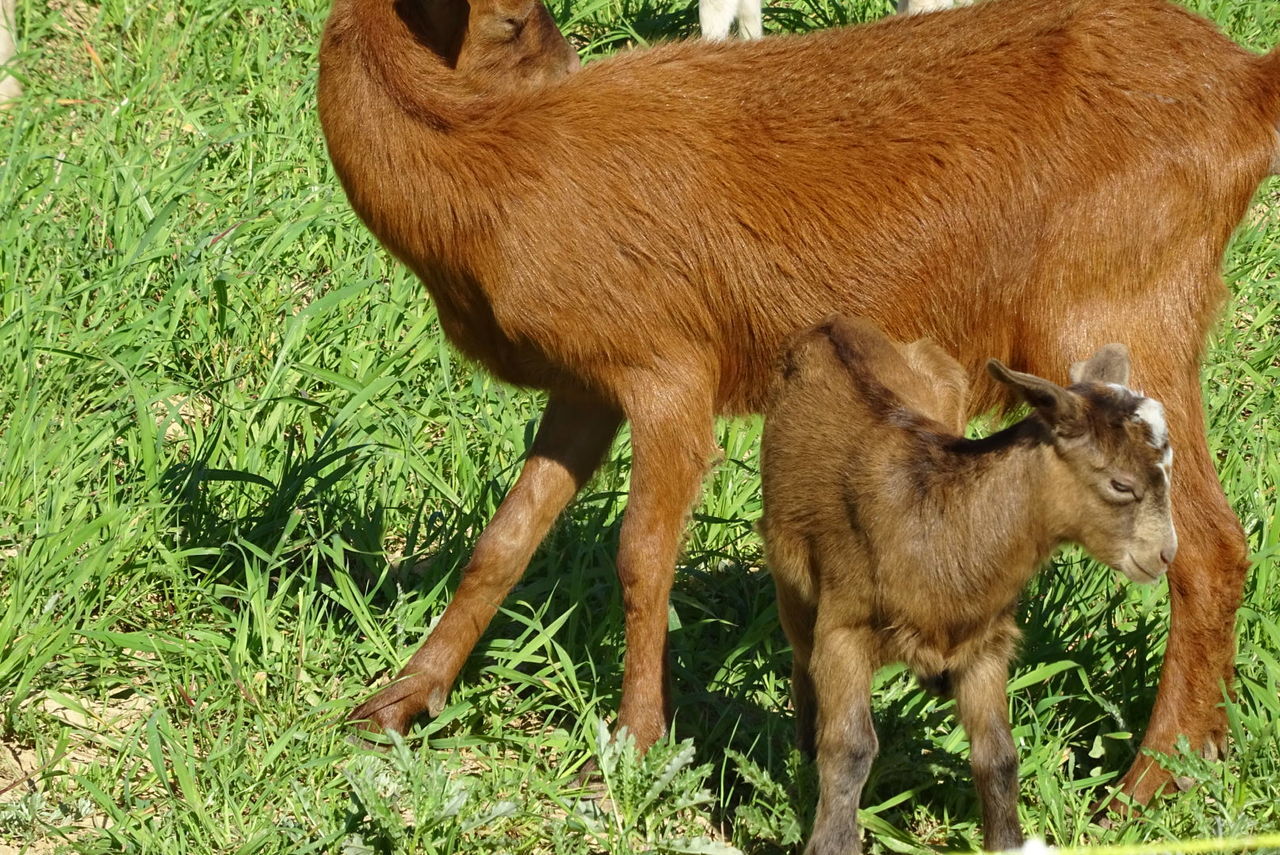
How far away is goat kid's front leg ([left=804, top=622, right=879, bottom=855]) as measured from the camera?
3.77 meters

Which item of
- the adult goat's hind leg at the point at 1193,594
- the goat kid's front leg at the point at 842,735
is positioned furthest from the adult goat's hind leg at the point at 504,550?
the adult goat's hind leg at the point at 1193,594

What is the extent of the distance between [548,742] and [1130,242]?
1.99 m

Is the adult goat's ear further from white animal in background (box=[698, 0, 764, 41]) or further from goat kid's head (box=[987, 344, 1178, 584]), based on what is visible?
white animal in background (box=[698, 0, 764, 41])

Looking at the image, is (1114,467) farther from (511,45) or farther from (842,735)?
(511,45)

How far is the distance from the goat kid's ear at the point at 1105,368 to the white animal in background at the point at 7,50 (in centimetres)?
542

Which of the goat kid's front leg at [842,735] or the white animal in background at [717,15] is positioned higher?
the white animal in background at [717,15]

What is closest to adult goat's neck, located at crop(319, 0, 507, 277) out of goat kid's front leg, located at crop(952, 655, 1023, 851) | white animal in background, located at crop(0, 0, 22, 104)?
goat kid's front leg, located at crop(952, 655, 1023, 851)

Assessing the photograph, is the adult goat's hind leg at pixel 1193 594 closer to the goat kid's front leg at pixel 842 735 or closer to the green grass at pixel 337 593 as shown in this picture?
the green grass at pixel 337 593

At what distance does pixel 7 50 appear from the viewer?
754 cm

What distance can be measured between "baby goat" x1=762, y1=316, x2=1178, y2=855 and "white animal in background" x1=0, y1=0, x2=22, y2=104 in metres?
4.86

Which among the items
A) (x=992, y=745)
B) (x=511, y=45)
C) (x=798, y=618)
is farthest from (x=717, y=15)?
(x=992, y=745)

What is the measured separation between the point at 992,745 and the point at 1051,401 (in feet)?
2.66

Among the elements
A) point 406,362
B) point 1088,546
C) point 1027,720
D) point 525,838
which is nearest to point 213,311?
point 406,362

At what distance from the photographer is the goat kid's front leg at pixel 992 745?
3.79 meters
